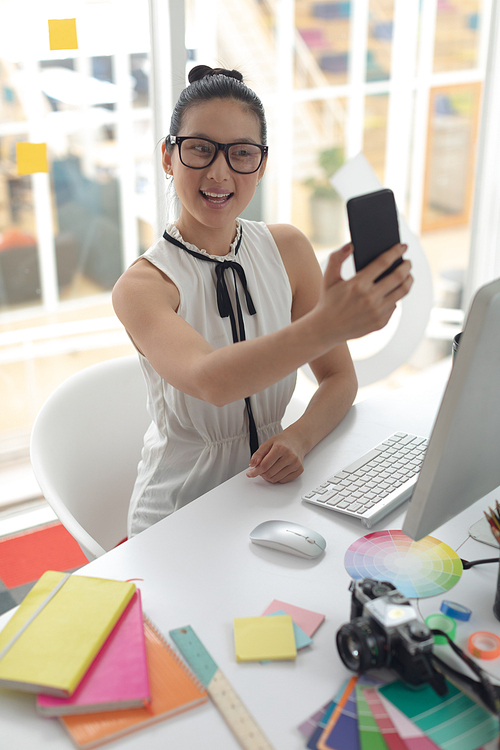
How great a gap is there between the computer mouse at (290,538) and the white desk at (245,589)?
1 centimetres

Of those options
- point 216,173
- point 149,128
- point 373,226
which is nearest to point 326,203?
point 149,128

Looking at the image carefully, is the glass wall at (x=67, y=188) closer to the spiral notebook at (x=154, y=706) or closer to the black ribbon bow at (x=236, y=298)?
the black ribbon bow at (x=236, y=298)

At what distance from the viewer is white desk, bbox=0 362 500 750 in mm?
705

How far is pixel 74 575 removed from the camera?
0.91m

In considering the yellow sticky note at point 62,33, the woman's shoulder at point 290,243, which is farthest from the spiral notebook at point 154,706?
the yellow sticky note at point 62,33

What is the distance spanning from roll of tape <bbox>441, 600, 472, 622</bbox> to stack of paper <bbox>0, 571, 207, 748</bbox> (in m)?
0.34

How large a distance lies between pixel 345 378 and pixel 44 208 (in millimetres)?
1330

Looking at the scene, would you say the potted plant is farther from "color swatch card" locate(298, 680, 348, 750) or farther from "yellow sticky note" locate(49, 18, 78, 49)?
"color swatch card" locate(298, 680, 348, 750)

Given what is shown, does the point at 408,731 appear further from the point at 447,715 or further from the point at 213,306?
the point at 213,306

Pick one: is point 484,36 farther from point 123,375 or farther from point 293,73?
point 123,375

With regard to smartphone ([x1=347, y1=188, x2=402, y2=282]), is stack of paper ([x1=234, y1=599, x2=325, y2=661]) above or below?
below

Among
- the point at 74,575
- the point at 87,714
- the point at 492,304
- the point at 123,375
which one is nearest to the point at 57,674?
the point at 87,714

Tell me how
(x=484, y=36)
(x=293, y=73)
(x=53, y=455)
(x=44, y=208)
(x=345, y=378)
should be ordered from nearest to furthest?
(x=53, y=455), (x=345, y=378), (x=44, y=208), (x=293, y=73), (x=484, y=36)

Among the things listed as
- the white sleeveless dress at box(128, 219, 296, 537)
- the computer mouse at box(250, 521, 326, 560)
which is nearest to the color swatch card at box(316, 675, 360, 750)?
the computer mouse at box(250, 521, 326, 560)
